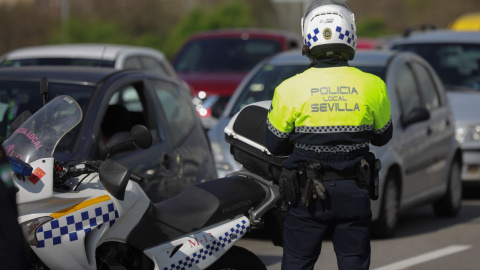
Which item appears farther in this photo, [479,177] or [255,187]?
[479,177]

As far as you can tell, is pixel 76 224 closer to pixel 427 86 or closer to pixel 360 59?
pixel 360 59

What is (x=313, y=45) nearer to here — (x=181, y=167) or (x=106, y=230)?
(x=106, y=230)

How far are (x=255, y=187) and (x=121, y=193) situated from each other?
972 mm

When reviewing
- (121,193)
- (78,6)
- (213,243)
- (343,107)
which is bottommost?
(78,6)

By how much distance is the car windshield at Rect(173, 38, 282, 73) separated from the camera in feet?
56.7

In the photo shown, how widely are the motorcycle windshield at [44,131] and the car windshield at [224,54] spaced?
38.5 feet

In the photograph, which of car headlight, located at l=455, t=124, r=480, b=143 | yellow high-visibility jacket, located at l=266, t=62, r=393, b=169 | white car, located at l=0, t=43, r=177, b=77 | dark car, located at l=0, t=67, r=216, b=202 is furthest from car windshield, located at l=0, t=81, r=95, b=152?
car headlight, located at l=455, t=124, r=480, b=143

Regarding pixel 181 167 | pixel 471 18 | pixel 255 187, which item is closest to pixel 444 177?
pixel 181 167

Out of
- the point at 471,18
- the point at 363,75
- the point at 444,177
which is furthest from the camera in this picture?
the point at 471,18

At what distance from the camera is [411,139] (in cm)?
1032

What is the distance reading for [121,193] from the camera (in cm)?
502

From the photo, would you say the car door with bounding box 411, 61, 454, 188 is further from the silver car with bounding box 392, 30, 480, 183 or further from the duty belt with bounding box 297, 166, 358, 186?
the duty belt with bounding box 297, 166, 358, 186

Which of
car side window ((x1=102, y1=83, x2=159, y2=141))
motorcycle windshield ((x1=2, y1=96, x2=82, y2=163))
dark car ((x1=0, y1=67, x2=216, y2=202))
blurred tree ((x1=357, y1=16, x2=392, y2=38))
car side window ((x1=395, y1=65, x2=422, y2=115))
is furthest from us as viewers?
blurred tree ((x1=357, y1=16, x2=392, y2=38))

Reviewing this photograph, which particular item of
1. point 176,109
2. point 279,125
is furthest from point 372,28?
point 279,125
